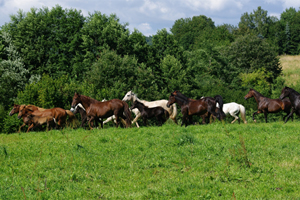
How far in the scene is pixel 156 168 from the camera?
28.0 ft

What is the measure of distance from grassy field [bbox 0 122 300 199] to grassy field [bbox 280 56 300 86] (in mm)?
57655

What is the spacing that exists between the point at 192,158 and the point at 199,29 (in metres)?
108

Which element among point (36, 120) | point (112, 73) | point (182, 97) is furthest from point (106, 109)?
point (112, 73)

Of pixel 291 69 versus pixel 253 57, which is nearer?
pixel 253 57

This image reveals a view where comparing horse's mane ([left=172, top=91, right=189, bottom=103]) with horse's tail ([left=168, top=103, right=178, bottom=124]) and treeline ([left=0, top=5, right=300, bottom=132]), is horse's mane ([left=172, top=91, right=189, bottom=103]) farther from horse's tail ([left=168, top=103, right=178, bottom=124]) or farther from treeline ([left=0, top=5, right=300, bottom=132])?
treeline ([left=0, top=5, right=300, bottom=132])

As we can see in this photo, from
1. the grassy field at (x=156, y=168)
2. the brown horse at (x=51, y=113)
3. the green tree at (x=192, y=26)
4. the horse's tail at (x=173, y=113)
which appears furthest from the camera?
the green tree at (x=192, y=26)

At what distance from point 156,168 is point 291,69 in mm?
73429

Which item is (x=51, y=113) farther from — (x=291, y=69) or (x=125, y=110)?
(x=291, y=69)

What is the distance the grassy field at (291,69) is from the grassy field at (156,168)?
5765 centimetres

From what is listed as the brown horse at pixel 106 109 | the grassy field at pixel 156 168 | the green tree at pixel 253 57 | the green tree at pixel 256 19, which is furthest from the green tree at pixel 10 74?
the green tree at pixel 256 19

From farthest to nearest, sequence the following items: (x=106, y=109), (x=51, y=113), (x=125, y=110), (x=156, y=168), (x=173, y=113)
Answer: (x=173, y=113) → (x=51, y=113) → (x=125, y=110) → (x=106, y=109) → (x=156, y=168)

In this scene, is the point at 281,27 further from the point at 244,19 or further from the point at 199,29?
the point at 199,29

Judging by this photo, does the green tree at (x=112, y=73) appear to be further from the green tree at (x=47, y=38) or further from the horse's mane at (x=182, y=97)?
the horse's mane at (x=182, y=97)

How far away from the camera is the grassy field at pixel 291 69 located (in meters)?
Result: 65.7
